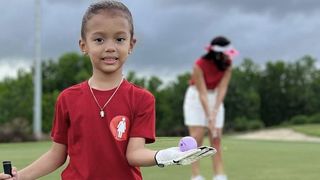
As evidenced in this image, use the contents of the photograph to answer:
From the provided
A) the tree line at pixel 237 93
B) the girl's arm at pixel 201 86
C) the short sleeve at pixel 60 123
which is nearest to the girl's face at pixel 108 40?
the short sleeve at pixel 60 123

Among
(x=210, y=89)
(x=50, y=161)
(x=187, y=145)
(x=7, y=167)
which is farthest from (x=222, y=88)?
(x=187, y=145)

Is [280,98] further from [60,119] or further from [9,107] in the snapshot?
[60,119]

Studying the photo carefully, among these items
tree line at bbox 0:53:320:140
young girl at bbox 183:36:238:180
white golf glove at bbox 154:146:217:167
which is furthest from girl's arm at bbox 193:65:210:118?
tree line at bbox 0:53:320:140

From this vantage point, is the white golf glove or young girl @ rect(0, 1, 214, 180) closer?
the white golf glove

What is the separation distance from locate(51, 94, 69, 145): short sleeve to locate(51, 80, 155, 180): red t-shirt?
3 cm

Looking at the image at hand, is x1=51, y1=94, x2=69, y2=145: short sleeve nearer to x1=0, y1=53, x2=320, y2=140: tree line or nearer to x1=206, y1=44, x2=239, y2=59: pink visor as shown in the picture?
x1=206, y1=44, x2=239, y2=59: pink visor

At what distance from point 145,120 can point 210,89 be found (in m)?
4.50

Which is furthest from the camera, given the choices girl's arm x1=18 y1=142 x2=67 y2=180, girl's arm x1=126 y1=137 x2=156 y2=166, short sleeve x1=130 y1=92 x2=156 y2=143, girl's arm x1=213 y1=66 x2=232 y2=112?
girl's arm x1=213 y1=66 x2=232 y2=112

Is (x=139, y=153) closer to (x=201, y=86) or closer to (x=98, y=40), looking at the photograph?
(x=98, y=40)

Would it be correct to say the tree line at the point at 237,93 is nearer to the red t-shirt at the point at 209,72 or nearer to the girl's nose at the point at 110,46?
the red t-shirt at the point at 209,72

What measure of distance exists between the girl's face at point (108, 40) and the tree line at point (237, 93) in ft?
176

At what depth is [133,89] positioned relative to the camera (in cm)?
244

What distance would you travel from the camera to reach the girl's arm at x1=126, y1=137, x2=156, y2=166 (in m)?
2.28

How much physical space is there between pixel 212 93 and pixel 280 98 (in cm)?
6508
